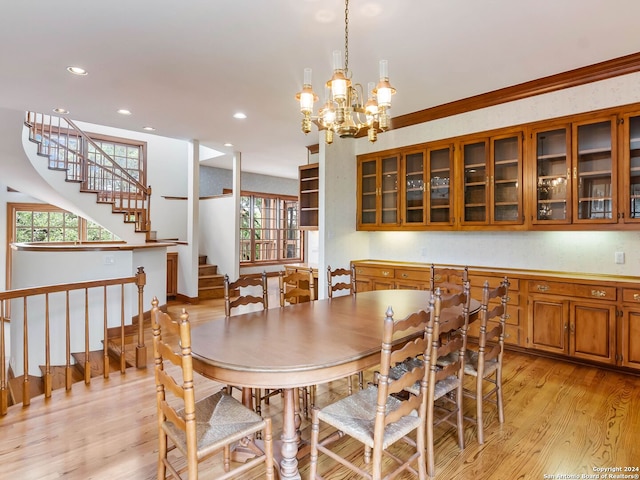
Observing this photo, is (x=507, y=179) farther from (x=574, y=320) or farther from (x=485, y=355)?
(x=485, y=355)

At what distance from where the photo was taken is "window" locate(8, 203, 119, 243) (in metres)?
6.88

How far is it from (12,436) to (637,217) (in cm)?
503

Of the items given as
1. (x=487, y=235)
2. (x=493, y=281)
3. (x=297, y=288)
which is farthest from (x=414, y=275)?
(x=297, y=288)

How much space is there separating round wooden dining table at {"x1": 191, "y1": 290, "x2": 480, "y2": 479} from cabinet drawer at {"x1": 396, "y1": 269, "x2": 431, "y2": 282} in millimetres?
1834

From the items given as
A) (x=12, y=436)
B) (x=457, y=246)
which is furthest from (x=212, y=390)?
(x=457, y=246)

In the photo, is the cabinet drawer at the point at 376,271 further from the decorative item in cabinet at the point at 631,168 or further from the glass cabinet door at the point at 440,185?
the decorative item in cabinet at the point at 631,168

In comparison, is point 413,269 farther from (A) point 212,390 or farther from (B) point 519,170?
(A) point 212,390

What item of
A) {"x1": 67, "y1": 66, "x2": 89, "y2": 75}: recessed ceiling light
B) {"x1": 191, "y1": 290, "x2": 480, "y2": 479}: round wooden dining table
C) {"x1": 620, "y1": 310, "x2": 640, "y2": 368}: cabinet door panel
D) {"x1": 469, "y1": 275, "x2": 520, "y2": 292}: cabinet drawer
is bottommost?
{"x1": 620, "y1": 310, "x2": 640, "y2": 368}: cabinet door panel

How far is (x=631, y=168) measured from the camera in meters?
3.23

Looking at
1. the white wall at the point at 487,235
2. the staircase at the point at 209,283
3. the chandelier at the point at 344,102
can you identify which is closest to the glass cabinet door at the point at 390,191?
the white wall at the point at 487,235

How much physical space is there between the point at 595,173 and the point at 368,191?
8.65 feet

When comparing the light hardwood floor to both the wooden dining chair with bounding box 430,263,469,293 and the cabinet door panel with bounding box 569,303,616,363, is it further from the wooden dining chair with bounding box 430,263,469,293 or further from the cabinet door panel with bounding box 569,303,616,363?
→ the wooden dining chair with bounding box 430,263,469,293

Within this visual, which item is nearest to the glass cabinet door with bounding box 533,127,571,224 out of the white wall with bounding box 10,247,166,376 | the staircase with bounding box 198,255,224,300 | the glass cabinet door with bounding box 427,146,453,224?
the glass cabinet door with bounding box 427,146,453,224

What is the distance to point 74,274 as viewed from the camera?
14.7 ft
